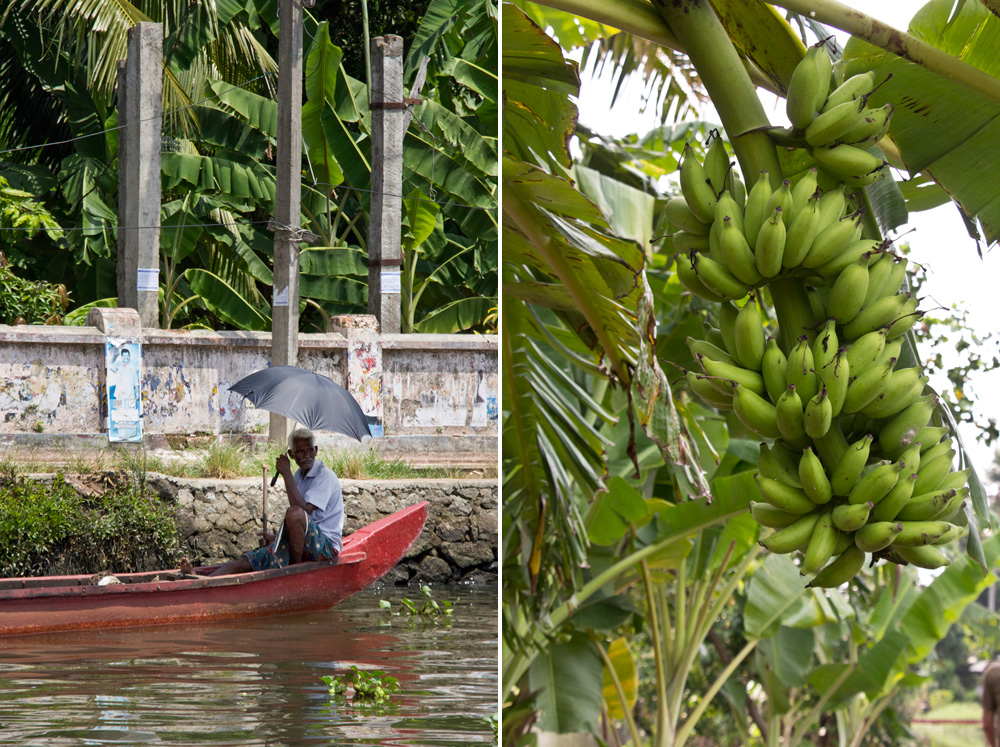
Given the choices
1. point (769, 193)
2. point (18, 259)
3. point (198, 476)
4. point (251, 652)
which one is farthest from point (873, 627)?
point (769, 193)

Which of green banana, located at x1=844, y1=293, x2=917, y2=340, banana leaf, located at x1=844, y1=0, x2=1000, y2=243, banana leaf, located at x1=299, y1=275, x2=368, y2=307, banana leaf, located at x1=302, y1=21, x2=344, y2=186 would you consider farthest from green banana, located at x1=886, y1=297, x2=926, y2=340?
banana leaf, located at x1=302, y1=21, x2=344, y2=186

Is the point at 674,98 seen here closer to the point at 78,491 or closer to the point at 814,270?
the point at 78,491

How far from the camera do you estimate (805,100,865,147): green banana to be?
2.36 feet

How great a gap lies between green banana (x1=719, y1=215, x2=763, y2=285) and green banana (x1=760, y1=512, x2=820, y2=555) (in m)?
0.18

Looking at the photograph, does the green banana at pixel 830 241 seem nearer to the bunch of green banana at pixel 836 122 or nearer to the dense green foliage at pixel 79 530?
the bunch of green banana at pixel 836 122

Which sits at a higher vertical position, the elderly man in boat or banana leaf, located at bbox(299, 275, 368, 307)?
banana leaf, located at bbox(299, 275, 368, 307)

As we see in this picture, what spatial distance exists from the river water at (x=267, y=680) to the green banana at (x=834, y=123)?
51.6 inches

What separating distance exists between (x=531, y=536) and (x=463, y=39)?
1059 millimetres

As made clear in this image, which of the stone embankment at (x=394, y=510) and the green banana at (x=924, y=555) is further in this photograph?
the stone embankment at (x=394, y=510)

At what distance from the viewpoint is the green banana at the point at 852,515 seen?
65 cm

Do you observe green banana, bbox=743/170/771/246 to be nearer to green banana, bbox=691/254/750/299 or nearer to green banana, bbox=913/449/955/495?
green banana, bbox=691/254/750/299

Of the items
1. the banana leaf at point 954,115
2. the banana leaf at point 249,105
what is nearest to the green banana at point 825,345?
the banana leaf at point 954,115

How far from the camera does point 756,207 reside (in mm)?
704

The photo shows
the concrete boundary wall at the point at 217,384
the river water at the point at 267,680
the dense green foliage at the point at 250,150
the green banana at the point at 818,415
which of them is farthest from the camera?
the concrete boundary wall at the point at 217,384
